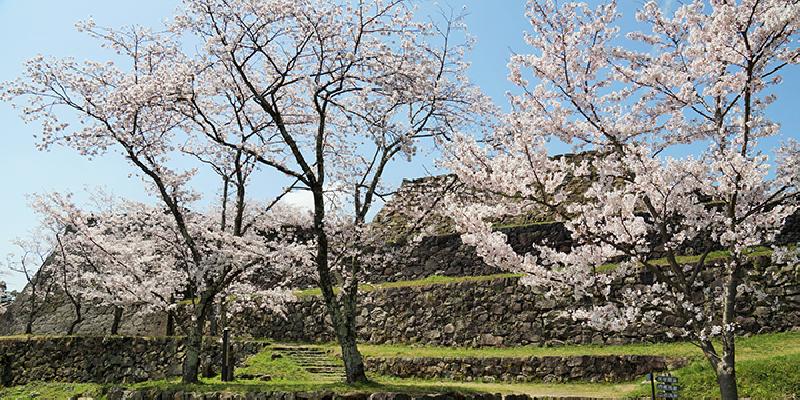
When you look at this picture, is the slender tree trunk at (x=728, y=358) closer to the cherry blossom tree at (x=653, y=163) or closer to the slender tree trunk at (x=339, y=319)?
the cherry blossom tree at (x=653, y=163)

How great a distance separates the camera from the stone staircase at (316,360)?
1416 centimetres

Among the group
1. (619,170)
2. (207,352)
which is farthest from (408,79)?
(207,352)

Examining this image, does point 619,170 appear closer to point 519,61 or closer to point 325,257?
point 519,61

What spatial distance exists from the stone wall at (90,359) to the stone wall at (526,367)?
6.15 m

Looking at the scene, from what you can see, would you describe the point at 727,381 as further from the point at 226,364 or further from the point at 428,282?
the point at 428,282

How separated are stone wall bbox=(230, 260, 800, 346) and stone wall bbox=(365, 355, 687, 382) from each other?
3.44ft

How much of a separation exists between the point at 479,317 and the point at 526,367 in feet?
9.31

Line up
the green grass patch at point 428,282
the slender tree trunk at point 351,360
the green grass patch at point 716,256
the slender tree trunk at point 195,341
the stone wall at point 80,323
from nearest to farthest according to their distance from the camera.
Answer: the slender tree trunk at point 351,360 < the slender tree trunk at point 195,341 < the green grass patch at point 716,256 < the green grass patch at point 428,282 < the stone wall at point 80,323

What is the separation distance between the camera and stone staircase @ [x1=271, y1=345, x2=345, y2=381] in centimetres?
1416

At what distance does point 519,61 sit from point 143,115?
7374 millimetres

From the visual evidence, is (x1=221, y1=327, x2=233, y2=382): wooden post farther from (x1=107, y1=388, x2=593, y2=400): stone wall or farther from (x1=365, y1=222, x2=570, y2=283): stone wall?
(x1=365, y1=222, x2=570, y2=283): stone wall

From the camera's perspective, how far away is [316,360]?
1563 cm

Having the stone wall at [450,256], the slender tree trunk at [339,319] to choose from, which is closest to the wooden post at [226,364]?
the slender tree trunk at [339,319]

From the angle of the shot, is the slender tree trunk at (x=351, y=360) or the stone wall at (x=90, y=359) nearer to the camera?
the slender tree trunk at (x=351, y=360)
